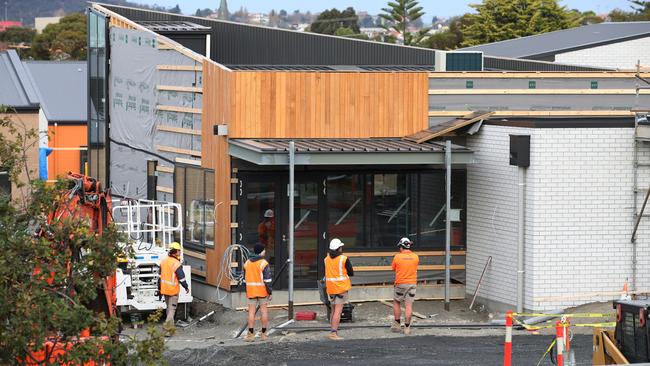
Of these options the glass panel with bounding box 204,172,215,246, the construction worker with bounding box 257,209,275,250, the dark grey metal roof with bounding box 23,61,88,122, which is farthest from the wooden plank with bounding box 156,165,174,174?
the dark grey metal roof with bounding box 23,61,88,122

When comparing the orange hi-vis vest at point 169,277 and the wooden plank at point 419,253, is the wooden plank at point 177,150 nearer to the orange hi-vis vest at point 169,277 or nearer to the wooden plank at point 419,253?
the wooden plank at point 419,253

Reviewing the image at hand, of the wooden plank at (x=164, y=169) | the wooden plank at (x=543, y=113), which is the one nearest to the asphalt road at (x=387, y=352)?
the wooden plank at (x=543, y=113)

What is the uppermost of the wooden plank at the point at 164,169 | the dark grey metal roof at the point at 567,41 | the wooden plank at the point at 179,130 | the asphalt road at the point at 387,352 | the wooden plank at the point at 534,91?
the dark grey metal roof at the point at 567,41

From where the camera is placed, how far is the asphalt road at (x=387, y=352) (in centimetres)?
1856

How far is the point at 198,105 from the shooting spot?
24969 millimetres

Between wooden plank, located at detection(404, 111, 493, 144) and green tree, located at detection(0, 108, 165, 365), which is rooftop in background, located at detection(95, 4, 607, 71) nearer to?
wooden plank, located at detection(404, 111, 493, 144)

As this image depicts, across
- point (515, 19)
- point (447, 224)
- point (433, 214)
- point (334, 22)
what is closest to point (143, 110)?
point (433, 214)

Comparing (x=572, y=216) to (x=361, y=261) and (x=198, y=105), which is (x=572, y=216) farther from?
(x=198, y=105)

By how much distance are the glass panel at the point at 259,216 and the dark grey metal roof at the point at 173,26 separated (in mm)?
9155

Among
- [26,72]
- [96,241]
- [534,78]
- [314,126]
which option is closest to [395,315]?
[314,126]

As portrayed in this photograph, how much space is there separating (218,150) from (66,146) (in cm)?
2799

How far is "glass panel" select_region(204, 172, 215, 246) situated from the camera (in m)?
24.0

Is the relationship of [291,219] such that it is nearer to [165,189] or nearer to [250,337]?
[250,337]

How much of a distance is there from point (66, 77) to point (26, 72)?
3612 millimetres
